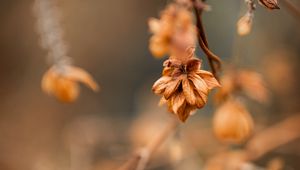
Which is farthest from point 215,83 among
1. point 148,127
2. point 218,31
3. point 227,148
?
point 218,31

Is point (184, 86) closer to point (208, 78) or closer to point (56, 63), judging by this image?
point (208, 78)

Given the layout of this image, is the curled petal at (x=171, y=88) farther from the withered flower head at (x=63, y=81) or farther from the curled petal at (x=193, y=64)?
the withered flower head at (x=63, y=81)

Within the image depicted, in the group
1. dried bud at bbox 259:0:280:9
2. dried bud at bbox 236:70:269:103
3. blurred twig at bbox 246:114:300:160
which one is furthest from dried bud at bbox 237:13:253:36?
blurred twig at bbox 246:114:300:160

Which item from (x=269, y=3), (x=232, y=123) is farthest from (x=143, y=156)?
(x=269, y=3)

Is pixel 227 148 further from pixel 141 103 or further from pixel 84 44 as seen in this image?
pixel 84 44

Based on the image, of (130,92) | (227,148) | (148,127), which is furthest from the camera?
(130,92)

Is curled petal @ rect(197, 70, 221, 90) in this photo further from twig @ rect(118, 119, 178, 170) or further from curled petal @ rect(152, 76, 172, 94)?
twig @ rect(118, 119, 178, 170)

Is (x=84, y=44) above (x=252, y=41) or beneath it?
above
